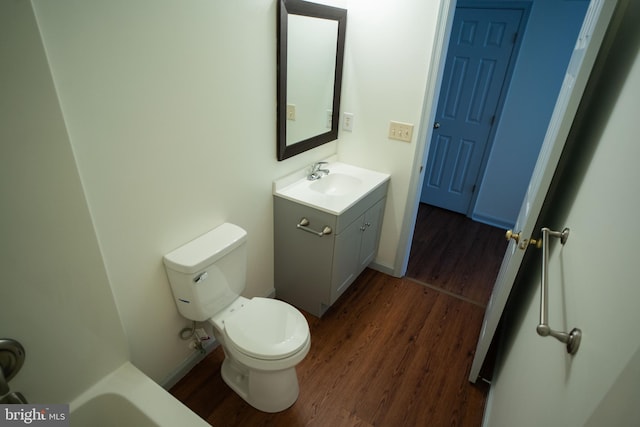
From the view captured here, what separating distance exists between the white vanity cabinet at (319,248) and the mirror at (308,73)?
0.41 meters

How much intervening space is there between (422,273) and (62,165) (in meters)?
2.44

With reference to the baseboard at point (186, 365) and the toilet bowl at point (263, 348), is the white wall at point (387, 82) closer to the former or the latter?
the toilet bowl at point (263, 348)

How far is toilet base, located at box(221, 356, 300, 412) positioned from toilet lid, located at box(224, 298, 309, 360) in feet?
0.44

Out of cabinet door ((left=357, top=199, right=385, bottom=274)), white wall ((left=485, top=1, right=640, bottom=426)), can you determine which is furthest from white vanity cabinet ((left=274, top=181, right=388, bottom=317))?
white wall ((left=485, top=1, right=640, bottom=426))

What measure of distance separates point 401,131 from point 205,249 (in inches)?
56.7

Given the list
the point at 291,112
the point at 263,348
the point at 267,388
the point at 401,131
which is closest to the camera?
the point at 263,348

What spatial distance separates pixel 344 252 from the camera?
2.07 meters

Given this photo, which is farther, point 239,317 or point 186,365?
point 186,365

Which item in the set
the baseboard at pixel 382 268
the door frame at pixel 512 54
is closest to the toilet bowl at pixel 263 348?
the baseboard at pixel 382 268

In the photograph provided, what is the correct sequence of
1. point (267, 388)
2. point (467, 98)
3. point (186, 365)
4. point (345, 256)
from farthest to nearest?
point (467, 98) → point (345, 256) → point (186, 365) → point (267, 388)

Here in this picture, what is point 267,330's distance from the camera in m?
1.57

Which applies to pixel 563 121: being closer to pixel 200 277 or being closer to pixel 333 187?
pixel 333 187

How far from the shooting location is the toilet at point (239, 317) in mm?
1472

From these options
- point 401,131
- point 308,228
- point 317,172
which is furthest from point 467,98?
point 308,228
